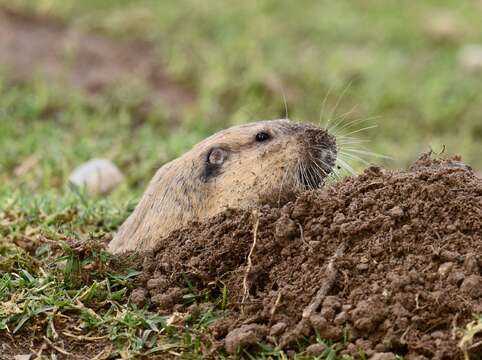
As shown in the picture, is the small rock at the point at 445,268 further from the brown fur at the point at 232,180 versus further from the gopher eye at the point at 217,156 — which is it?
the gopher eye at the point at 217,156

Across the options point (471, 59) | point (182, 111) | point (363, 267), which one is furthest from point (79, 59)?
point (363, 267)

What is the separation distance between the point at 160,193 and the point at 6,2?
645 cm

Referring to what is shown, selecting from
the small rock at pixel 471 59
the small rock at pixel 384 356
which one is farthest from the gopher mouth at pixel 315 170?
the small rock at pixel 471 59

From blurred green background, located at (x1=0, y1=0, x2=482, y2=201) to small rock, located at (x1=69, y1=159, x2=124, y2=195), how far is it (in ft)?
0.34

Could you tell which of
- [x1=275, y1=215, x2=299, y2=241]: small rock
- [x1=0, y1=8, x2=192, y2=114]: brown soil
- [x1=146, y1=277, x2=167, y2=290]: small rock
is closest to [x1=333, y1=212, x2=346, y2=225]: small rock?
[x1=275, y1=215, x2=299, y2=241]: small rock

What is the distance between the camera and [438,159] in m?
4.14

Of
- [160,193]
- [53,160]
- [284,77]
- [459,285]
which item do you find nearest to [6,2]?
[284,77]

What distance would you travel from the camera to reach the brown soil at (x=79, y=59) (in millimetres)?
8703

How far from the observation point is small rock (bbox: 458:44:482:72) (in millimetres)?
10305

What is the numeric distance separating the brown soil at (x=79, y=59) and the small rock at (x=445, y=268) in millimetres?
5272

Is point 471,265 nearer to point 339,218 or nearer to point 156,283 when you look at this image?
point 339,218

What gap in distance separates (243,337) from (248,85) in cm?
551

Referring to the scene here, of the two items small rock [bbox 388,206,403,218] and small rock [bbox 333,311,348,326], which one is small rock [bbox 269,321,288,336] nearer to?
small rock [bbox 333,311,348,326]

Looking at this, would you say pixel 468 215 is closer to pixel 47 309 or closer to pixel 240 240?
pixel 240 240
